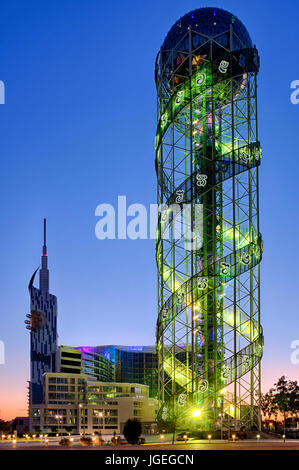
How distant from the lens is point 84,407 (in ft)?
441

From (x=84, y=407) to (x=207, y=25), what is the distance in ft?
282

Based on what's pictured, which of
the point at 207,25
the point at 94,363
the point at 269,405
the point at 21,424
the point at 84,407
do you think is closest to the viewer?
the point at 207,25

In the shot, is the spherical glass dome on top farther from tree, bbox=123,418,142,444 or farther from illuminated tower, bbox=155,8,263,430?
tree, bbox=123,418,142,444

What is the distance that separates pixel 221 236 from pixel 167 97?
14.7 m

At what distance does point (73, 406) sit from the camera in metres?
135

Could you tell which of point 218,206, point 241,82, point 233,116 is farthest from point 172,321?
point 241,82

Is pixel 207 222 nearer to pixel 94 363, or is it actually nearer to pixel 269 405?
pixel 269 405

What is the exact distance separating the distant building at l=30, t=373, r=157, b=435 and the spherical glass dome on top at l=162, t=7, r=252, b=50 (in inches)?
3077

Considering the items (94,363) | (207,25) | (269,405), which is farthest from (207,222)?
(94,363)

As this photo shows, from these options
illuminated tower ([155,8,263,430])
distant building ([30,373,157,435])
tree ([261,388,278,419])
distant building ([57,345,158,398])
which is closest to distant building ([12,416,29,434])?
distant building ([57,345,158,398])

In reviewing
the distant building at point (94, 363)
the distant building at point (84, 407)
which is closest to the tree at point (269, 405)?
the distant building at point (84, 407)

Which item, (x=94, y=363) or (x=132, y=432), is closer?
(x=132, y=432)

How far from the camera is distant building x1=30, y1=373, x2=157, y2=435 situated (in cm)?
13162
